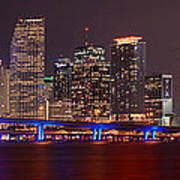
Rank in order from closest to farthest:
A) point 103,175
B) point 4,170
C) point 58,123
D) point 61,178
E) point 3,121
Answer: point 61,178 → point 103,175 → point 4,170 → point 3,121 → point 58,123

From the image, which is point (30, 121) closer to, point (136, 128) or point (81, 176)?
point (136, 128)

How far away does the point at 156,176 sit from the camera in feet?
133

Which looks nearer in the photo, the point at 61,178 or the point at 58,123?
the point at 61,178

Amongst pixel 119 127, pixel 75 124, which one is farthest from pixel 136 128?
pixel 75 124

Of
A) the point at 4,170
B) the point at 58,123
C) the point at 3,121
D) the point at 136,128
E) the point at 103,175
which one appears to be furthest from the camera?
the point at 136,128

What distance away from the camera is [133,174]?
1635 inches

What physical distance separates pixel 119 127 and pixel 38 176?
15149 cm

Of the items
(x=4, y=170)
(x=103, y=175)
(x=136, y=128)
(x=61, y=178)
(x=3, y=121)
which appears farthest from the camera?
→ (x=136, y=128)

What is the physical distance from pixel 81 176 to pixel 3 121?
426 ft

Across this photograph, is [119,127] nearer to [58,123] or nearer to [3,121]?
[58,123]

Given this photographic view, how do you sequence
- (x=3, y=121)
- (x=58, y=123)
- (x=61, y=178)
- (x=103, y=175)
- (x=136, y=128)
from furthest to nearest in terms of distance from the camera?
(x=136, y=128) → (x=58, y=123) → (x=3, y=121) → (x=103, y=175) → (x=61, y=178)

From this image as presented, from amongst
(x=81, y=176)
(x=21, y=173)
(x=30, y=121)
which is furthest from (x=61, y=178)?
(x=30, y=121)

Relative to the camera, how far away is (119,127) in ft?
628

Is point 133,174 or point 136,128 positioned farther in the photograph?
point 136,128
